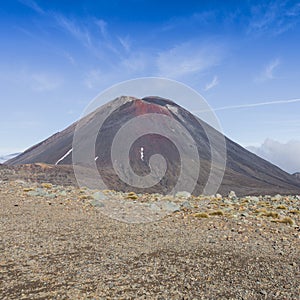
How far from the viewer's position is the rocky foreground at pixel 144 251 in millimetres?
7348

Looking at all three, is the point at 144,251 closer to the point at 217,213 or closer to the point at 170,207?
the point at 217,213

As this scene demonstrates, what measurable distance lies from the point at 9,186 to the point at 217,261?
15.9m

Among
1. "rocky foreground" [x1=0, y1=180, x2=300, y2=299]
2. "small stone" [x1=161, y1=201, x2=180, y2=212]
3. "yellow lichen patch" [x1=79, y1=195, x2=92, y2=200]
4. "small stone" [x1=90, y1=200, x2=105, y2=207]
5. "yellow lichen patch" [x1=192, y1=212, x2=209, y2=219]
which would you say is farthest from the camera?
"yellow lichen patch" [x1=79, y1=195, x2=92, y2=200]

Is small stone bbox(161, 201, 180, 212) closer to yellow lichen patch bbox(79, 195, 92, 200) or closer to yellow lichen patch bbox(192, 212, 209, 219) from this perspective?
yellow lichen patch bbox(192, 212, 209, 219)

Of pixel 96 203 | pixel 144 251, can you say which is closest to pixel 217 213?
pixel 96 203

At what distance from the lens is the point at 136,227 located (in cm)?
1329

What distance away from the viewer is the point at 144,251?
10.2 metres

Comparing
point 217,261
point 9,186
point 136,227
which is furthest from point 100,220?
point 9,186

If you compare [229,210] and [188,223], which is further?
[229,210]

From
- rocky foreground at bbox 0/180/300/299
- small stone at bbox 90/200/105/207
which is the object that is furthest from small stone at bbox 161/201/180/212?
small stone at bbox 90/200/105/207

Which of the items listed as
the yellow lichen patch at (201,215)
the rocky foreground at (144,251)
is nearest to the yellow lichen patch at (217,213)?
the rocky foreground at (144,251)

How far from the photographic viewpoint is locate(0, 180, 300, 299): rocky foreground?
7348 millimetres

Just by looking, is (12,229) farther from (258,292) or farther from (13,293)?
(258,292)

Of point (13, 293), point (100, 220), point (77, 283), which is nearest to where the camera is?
point (13, 293)
